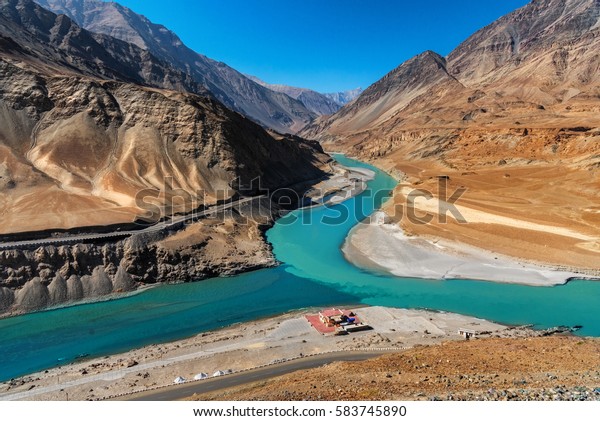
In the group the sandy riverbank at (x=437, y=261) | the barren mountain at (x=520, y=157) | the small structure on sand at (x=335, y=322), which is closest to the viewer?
the small structure on sand at (x=335, y=322)

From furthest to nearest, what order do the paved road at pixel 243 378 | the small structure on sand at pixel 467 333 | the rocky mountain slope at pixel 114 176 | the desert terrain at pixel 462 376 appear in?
the rocky mountain slope at pixel 114 176 < the small structure on sand at pixel 467 333 < the paved road at pixel 243 378 < the desert terrain at pixel 462 376

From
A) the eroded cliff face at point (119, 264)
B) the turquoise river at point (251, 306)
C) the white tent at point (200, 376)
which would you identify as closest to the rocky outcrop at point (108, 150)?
the eroded cliff face at point (119, 264)

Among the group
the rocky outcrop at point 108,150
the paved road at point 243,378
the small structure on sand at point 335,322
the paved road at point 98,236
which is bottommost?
the paved road at point 243,378

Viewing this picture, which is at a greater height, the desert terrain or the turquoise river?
the desert terrain

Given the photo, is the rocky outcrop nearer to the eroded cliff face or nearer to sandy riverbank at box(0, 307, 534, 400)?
the eroded cliff face

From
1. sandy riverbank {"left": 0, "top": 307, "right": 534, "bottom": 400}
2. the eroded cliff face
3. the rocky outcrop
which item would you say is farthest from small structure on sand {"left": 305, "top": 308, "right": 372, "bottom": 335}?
the rocky outcrop

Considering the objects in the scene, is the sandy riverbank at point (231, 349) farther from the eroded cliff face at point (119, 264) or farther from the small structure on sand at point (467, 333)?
the eroded cliff face at point (119, 264)
